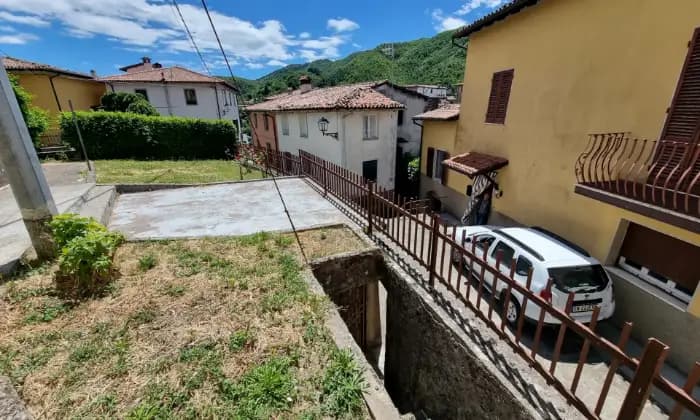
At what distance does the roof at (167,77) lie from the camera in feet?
80.3

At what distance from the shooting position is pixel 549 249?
5.16 metres

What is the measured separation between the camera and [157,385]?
2.72 meters

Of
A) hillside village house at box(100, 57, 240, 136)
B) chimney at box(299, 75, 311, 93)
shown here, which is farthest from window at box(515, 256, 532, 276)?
hillside village house at box(100, 57, 240, 136)

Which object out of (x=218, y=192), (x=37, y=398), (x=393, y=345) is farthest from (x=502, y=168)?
(x=37, y=398)

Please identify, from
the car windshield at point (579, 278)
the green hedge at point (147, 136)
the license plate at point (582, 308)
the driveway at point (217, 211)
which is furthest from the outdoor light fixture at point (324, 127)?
the license plate at point (582, 308)

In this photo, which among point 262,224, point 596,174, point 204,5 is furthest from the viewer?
point 262,224

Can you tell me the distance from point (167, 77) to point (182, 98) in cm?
216

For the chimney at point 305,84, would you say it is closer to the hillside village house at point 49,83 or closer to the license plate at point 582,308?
the hillside village house at point 49,83

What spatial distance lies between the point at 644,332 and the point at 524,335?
92.8 inches

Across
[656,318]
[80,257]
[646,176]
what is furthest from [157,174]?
[656,318]

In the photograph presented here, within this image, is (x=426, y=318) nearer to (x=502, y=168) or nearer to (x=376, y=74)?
(x=502, y=168)

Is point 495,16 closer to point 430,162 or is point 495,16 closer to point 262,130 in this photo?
point 430,162

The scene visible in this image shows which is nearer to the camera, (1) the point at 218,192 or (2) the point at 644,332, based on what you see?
(2) the point at 644,332

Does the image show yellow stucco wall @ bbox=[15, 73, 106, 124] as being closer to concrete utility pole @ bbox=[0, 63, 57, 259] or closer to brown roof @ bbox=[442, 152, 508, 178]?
concrete utility pole @ bbox=[0, 63, 57, 259]
